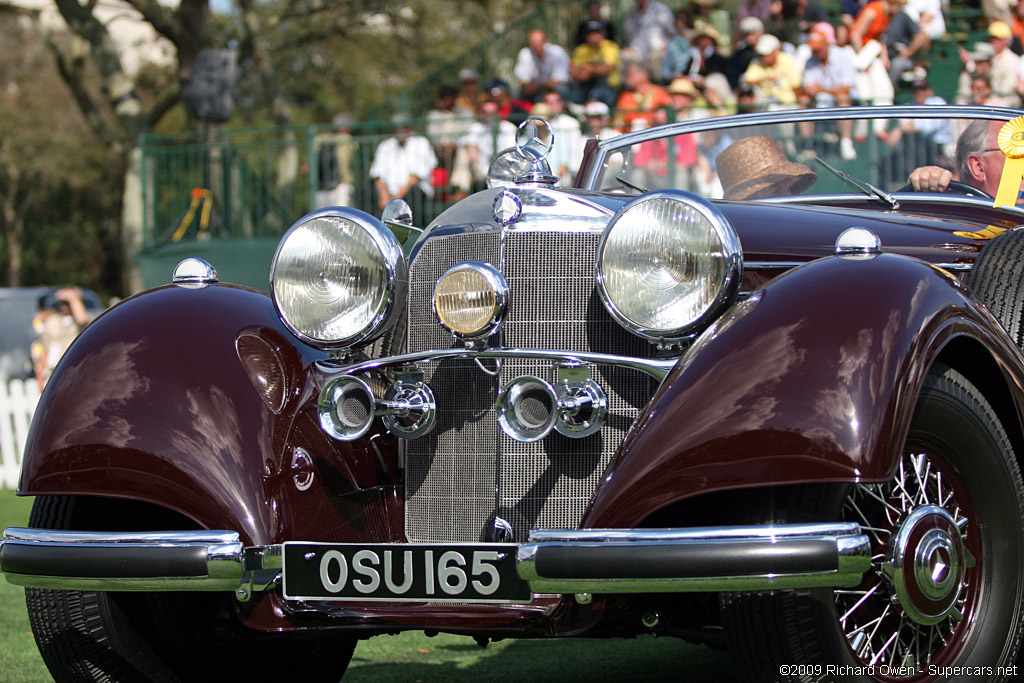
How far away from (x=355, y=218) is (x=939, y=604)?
1.54 m

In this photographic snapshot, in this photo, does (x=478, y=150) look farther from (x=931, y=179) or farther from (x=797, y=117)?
(x=931, y=179)

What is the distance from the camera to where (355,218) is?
288cm

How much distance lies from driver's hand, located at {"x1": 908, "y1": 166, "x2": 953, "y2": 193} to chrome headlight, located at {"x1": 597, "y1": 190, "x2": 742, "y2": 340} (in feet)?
5.15

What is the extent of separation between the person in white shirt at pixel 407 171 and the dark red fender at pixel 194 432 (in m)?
8.76

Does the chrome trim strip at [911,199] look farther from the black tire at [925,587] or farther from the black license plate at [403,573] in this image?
the black license plate at [403,573]

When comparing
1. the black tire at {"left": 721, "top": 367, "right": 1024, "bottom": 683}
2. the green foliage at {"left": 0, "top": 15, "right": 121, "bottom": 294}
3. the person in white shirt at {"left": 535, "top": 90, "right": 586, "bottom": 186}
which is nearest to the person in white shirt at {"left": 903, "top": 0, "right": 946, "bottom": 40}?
the person in white shirt at {"left": 535, "top": 90, "right": 586, "bottom": 186}

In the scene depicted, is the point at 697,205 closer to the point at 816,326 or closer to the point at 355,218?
the point at 816,326

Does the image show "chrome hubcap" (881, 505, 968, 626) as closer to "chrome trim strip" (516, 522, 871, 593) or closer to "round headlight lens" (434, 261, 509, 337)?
"chrome trim strip" (516, 522, 871, 593)

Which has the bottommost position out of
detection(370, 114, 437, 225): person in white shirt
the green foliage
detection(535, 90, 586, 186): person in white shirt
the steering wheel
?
the green foliage

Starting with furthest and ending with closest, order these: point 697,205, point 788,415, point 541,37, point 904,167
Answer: point 541,37
point 904,167
point 697,205
point 788,415

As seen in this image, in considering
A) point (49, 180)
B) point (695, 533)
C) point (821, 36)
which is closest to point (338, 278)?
point (695, 533)

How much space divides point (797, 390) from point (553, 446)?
665mm

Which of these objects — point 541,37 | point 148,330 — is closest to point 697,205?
point 148,330

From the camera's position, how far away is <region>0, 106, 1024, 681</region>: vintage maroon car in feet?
7.57
